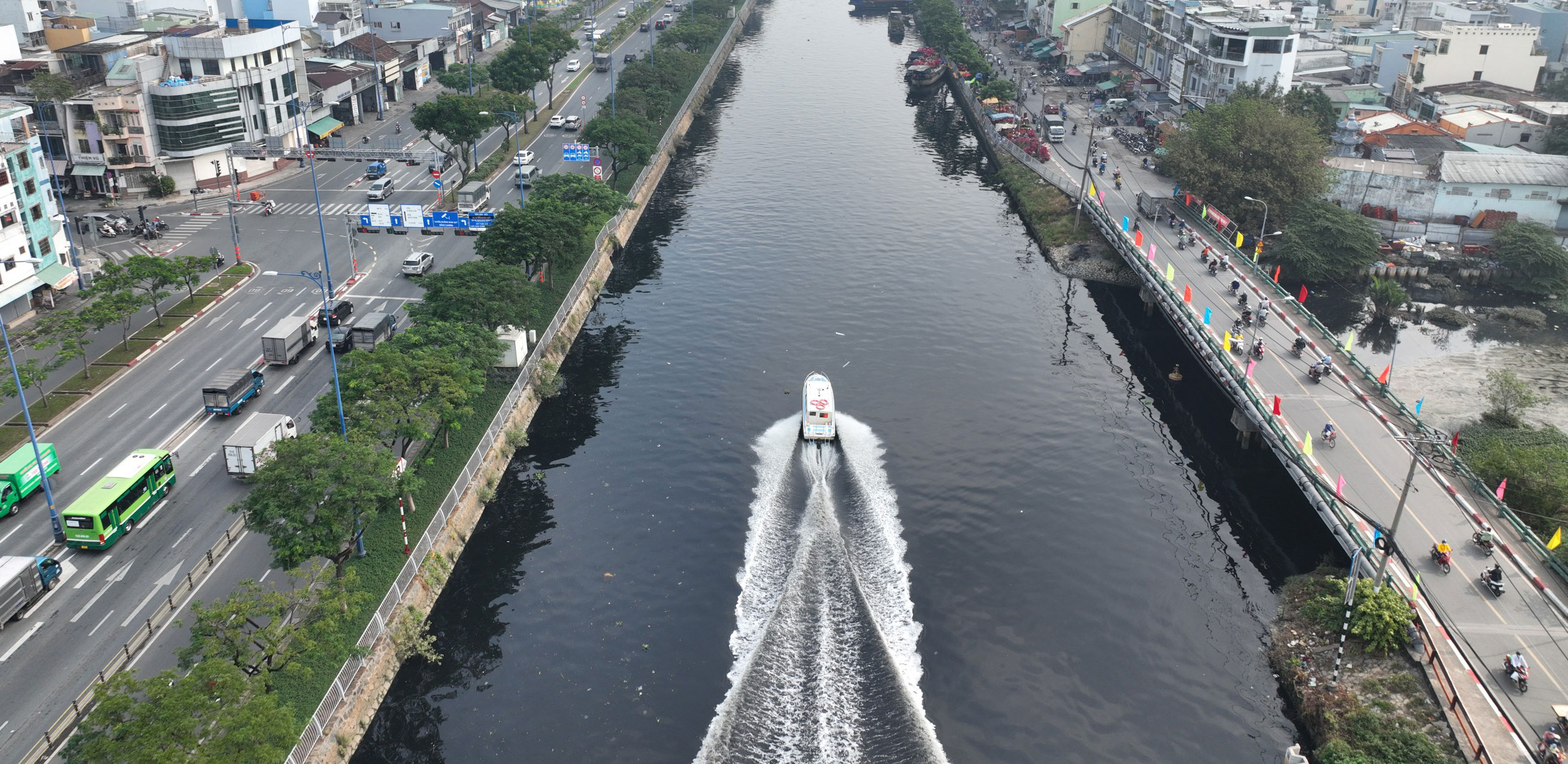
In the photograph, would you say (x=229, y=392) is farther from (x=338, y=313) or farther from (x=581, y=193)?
(x=581, y=193)

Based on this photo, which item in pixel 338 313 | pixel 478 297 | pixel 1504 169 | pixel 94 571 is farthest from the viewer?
pixel 1504 169

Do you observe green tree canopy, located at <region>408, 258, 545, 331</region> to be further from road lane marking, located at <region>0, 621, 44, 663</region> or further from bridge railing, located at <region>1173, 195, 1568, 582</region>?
bridge railing, located at <region>1173, 195, 1568, 582</region>

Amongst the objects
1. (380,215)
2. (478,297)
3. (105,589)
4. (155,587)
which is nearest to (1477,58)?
(478,297)

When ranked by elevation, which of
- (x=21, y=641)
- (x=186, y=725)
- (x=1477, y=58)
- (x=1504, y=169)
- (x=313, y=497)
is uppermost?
(x=1477, y=58)

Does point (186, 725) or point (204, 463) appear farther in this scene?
point (204, 463)

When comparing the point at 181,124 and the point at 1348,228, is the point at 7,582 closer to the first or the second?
the point at 181,124

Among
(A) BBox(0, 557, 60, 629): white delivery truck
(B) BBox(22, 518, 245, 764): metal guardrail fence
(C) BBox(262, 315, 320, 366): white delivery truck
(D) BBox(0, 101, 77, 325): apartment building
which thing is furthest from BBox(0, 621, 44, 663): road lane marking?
(D) BBox(0, 101, 77, 325): apartment building
